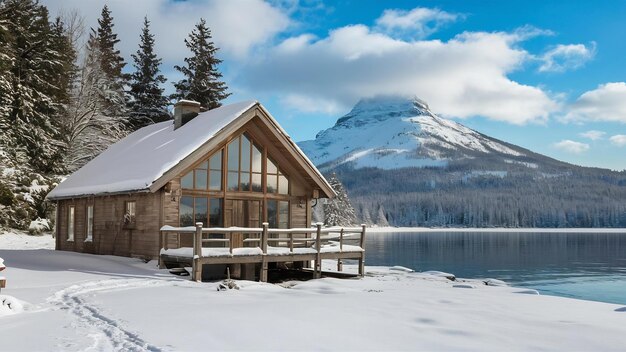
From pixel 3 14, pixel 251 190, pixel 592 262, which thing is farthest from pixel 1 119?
pixel 592 262

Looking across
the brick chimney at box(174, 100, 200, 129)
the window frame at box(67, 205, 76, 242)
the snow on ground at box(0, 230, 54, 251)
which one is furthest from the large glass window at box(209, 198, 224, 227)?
the snow on ground at box(0, 230, 54, 251)

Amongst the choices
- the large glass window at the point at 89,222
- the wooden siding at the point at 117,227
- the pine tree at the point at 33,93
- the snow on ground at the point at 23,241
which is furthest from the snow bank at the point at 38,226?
the large glass window at the point at 89,222

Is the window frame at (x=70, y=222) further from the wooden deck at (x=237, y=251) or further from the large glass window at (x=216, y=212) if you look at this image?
the large glass window at (x=216, y=212)

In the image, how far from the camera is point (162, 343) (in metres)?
8.41

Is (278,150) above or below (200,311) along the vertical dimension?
above

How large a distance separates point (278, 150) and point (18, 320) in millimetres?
13987

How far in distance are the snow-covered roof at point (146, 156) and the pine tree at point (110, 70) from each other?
14503 mm

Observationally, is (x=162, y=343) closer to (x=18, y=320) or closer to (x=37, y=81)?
(x=18, y=320)

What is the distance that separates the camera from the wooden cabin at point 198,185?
66.9ft

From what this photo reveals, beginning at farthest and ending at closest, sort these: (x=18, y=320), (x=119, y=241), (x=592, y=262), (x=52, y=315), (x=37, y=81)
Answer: (x=592, y=262) → (x=37, y=81) → (x=119, y=241) → (x=52, y=315) → (x=18, y=320)

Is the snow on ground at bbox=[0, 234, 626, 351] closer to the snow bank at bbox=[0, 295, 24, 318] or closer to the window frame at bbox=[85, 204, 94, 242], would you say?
the snow bank at bbox=[0, 295, 24, 318]

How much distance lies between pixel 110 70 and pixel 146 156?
29149 millimetres

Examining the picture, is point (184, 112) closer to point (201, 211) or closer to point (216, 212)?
point (216, 212)

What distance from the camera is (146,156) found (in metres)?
23.3
